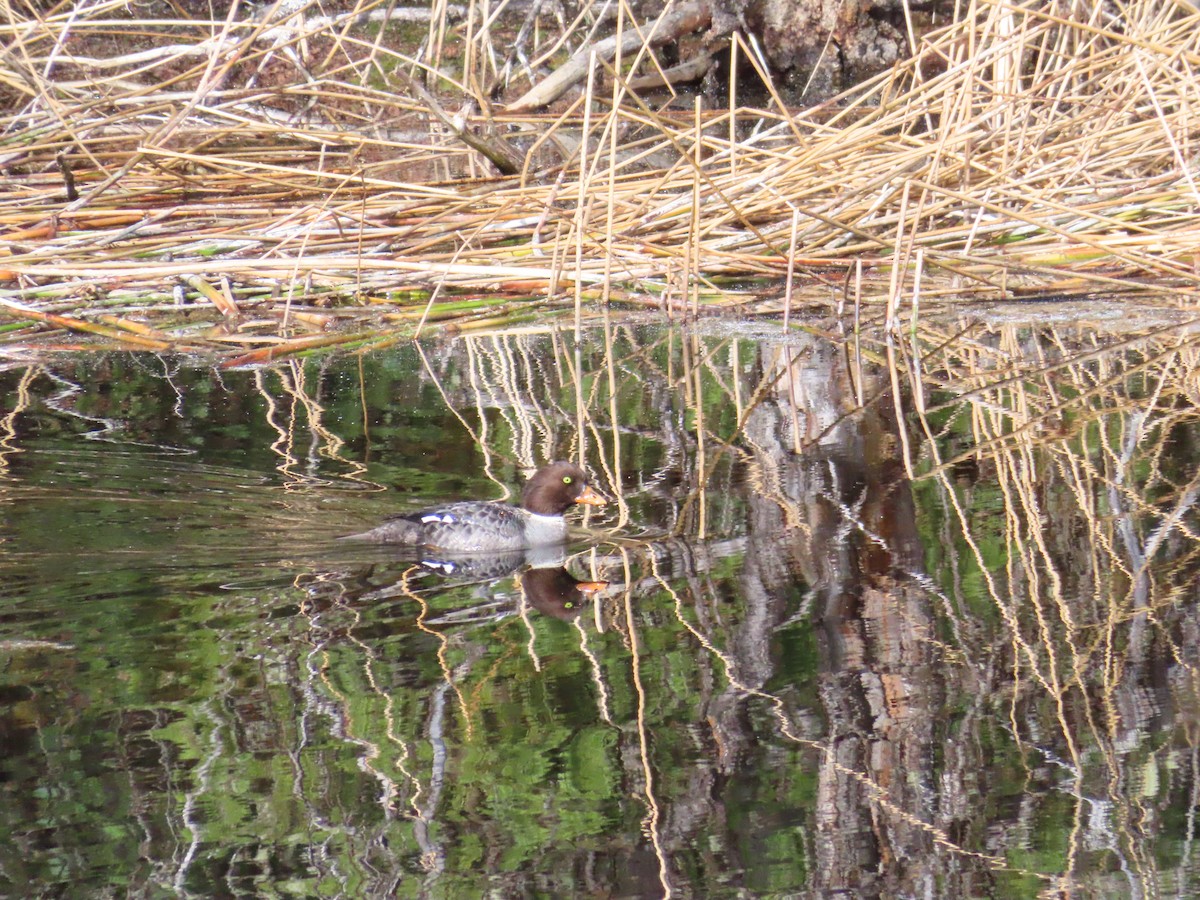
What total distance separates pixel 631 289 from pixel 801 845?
5719 millimetres

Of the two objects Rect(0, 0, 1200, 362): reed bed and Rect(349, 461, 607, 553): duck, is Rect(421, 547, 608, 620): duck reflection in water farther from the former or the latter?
Rect(0, 0, 1200, 362): reed bed

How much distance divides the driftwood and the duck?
7.20m

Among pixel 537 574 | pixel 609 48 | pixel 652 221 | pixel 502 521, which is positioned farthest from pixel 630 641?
Result: pixel 609 48

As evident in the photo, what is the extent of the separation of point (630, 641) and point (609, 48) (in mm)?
10728

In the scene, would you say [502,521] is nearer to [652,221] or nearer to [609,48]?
[652,221]

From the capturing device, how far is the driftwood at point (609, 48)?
43.8 ft

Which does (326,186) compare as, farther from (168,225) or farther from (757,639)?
(757,639)

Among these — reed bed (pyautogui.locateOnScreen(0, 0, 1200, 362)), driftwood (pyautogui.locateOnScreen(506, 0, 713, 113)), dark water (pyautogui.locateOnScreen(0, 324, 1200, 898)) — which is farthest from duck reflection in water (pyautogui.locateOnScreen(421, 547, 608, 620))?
driftwood (pyautogui.locateOnScreen(506, 0, 713, 113))

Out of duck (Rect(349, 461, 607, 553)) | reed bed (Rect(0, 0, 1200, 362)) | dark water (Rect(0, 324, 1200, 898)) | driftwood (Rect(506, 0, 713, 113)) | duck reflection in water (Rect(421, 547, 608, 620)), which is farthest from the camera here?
driftwood (Rect(506, 0, 713, 113))

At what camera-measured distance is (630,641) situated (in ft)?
13.4

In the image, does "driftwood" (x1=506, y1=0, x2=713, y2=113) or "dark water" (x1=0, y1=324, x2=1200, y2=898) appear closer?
"dark water" (x1=0, y1=324, x2=1200, y2=898)

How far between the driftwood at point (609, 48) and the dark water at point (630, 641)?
640cm

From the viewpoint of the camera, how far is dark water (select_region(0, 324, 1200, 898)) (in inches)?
118

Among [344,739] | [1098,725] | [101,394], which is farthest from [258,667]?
[101,394]
